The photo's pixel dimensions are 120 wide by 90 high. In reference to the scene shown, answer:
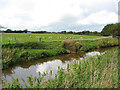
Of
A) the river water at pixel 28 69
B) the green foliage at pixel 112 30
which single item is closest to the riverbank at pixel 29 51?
the river water at pixel 28 69

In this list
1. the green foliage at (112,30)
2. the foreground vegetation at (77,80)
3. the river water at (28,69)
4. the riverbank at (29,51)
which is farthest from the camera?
the green foliage at (112,30)

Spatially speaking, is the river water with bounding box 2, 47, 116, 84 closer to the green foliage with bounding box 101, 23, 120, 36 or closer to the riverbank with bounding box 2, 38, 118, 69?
the riverbank with bounding box 2, 38, 118, 69

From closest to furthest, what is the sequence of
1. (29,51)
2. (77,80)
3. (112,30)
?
(77,80) → (29,51) → (112,30)

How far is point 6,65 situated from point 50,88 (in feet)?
23.9

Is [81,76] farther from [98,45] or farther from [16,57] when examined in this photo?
[98,45]

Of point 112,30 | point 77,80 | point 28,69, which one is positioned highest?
point 112,30

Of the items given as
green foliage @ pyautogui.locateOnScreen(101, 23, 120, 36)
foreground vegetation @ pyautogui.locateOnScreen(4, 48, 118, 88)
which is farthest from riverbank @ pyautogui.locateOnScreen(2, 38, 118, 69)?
green foliage @ pyautogui.locateOnScreen(101, 23, 120, 36)

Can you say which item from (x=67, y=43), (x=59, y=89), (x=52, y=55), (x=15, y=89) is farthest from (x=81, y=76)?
(x=67, y=43)

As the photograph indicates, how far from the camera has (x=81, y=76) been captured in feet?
17.3

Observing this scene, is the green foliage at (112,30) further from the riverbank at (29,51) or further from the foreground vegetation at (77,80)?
the foreground vegetation at (77,80)

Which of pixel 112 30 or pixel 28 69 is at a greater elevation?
pixel 112 30

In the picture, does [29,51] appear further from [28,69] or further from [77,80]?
[77,80]

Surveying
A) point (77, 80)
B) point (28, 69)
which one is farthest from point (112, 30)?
point (77, 80)

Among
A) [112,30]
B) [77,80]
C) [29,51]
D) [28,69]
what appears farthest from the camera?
[112,30]
